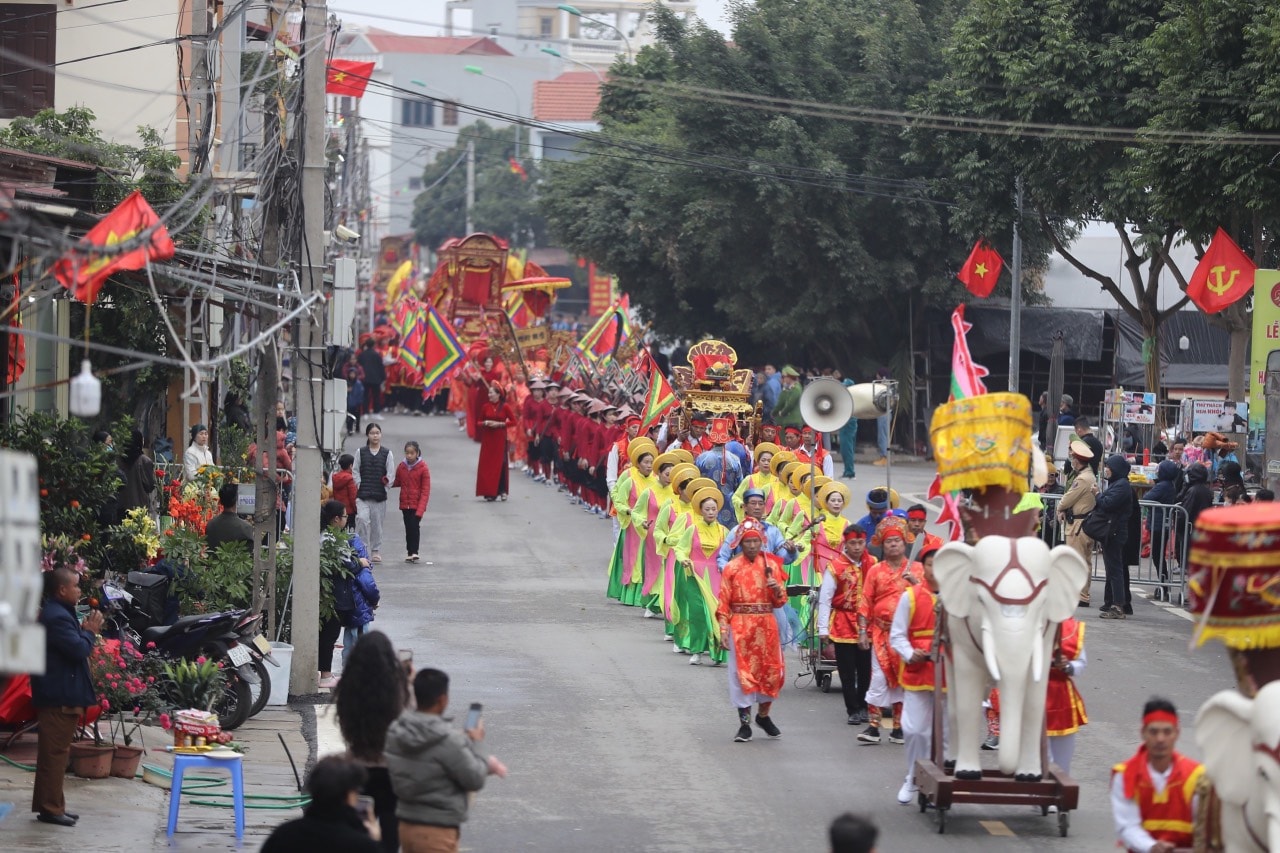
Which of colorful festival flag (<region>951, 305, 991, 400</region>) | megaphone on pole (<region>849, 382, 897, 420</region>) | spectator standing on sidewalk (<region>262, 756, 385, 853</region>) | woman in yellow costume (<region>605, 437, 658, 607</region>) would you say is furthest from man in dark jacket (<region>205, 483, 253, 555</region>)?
megaphone on pole (<region>849, 382, 897, 420</region>)

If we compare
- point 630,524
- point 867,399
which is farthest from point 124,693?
point 867,399

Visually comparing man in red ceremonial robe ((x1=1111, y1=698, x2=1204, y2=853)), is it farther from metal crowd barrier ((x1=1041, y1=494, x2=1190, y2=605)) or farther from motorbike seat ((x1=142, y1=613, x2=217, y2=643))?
metal crowd barrier ((x1=1041, y1=494, x2=1190, y2=605))

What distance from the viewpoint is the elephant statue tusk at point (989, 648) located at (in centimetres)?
1049

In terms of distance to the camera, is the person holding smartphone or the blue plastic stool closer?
the person holding smartphone

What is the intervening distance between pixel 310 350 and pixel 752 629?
395cm

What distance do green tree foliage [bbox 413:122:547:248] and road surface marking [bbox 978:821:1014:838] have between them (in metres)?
74.0

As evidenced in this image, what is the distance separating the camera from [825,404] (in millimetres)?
16609

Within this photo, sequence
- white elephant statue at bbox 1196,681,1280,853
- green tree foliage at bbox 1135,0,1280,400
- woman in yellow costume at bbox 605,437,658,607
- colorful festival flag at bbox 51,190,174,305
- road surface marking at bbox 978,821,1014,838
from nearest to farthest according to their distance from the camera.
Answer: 1. white elephant statue at bbox 1196,681,1280,853
2. colorful festival flag at bbox 51,190,174,305
3. road surface marking at bbox 978,821,1014,838
4. woman in yellow costume at bbox 605,437,658,607
5. green tree foliage at bbox 1135,0,1280,400

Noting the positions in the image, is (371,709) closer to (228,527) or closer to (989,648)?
(989,648)

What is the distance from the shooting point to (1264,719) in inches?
273

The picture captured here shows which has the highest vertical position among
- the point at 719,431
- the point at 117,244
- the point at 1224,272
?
the point at 1224,272

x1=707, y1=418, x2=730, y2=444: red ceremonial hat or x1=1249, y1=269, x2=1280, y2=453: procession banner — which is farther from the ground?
x1=1249, y1=269, x2=1280, y2=453: procession banner

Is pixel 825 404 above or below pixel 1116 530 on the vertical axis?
above

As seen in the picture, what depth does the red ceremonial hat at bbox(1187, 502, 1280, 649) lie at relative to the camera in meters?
7.15
